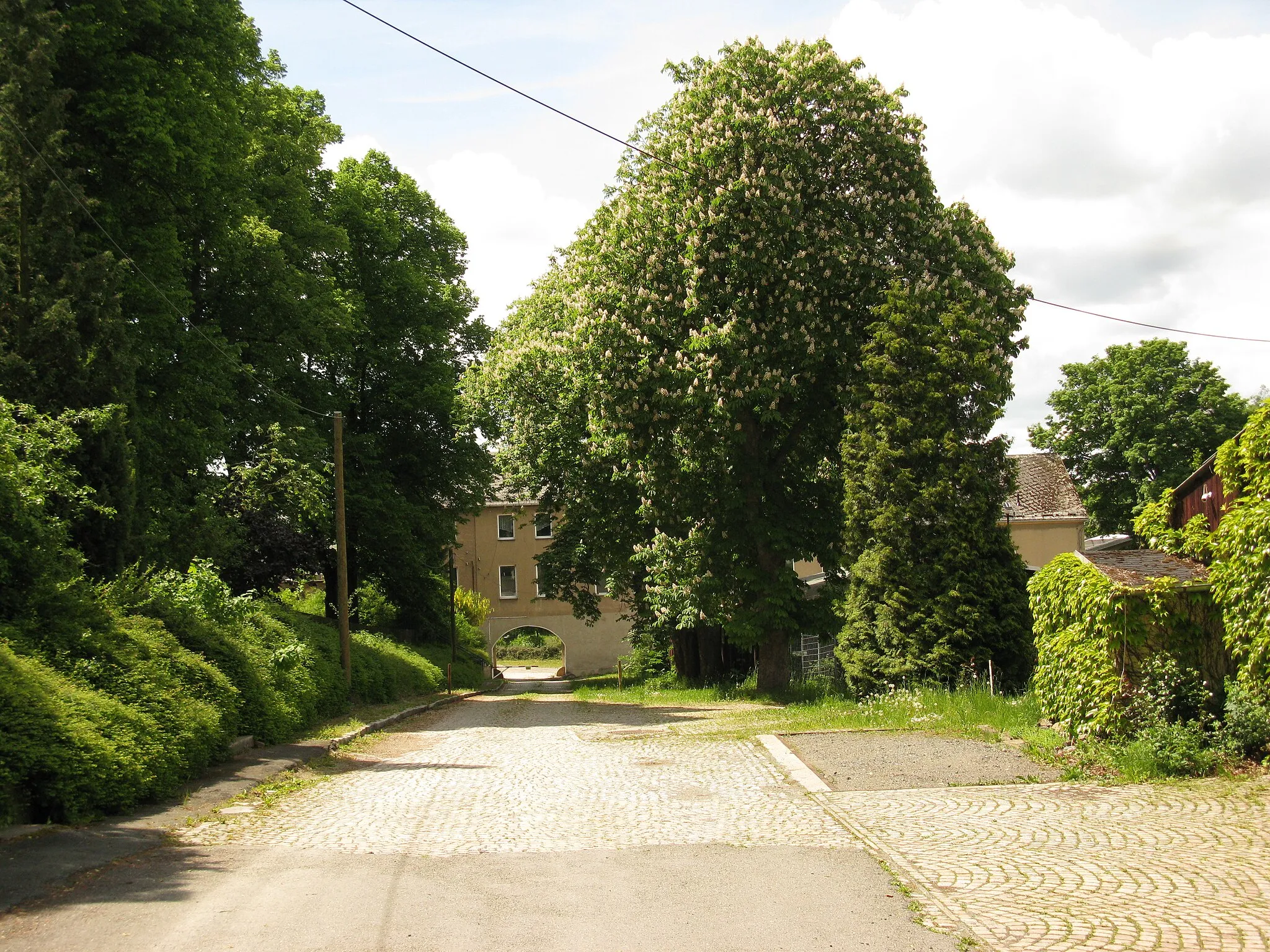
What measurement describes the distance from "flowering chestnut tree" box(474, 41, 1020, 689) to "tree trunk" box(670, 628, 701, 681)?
966cm

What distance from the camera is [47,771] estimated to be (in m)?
8.88

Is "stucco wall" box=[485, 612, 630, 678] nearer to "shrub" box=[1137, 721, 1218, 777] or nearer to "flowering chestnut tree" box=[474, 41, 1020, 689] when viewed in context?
"flowering chestnut tree" box=[474, 41, 1020, 689]

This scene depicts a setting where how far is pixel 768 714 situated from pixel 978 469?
20.2 ft

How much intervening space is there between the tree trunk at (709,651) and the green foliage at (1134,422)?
22.2 m

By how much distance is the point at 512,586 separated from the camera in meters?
61.9

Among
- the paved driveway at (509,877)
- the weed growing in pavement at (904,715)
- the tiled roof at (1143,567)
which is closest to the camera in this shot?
the paved driveway at (509,877)

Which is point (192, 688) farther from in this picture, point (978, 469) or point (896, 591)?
point (978, 469)

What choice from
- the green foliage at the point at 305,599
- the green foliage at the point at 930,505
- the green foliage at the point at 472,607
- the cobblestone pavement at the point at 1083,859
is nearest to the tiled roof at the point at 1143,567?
the cobblestone pavement at the point at 1083,859

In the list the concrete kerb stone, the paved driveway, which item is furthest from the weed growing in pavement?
the concrete kerb stone

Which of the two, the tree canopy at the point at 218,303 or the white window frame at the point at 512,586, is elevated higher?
the tree canopy at the point at 218,303

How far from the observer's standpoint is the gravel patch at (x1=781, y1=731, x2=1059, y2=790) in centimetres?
1096

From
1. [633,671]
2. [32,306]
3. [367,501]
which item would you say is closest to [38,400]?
[32,306]

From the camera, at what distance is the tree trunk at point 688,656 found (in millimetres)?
36688

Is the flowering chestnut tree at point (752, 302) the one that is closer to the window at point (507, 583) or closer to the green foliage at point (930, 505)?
the green foliage at point (930, 505)
